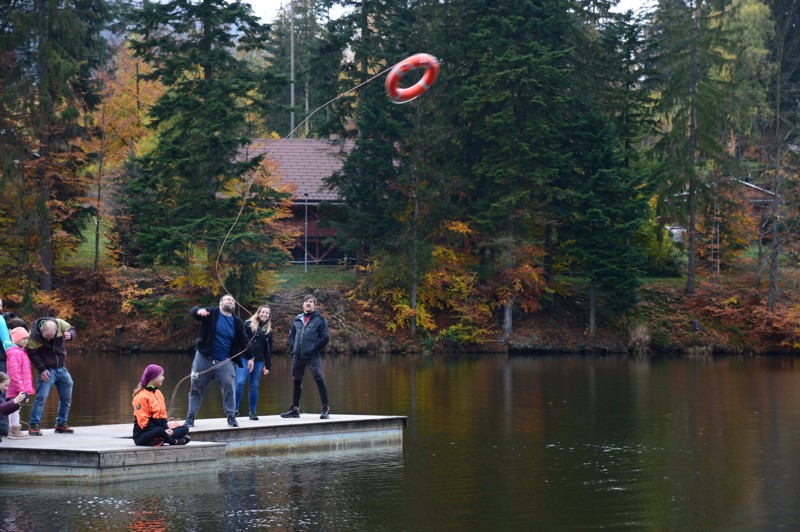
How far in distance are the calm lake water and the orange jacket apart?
82 centimetres

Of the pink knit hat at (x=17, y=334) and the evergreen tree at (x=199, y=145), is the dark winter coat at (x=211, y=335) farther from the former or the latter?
the evergreen tree at (x=199, y=145)

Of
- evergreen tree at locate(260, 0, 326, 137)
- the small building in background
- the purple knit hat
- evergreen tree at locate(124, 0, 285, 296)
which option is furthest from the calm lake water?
evergreen tree at locate(260, 0, 326, 137)

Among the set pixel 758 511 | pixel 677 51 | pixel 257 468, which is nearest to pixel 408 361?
pixel 677 51

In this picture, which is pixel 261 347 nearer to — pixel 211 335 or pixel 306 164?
pixel 211 335

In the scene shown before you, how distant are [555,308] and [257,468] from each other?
35498 millimetres

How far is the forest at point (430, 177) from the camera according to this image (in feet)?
144

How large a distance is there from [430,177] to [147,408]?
33936 millimetres

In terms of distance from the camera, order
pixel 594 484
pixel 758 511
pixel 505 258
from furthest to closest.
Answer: pixel 505 258 → pixel 594 484 → pixel 758 511

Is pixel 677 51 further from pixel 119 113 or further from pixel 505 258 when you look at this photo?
pixel 119 113

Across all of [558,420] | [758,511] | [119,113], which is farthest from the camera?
[119,113]

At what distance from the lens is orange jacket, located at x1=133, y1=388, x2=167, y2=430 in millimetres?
13867

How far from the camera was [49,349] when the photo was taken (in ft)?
50.7

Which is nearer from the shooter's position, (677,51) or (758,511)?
(758,511)

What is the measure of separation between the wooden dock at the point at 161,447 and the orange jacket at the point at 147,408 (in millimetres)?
335
